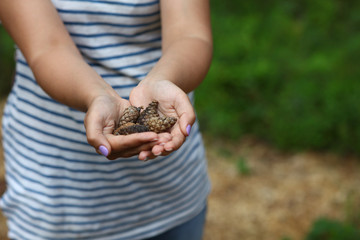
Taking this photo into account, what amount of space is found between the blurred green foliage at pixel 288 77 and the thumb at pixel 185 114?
249cm

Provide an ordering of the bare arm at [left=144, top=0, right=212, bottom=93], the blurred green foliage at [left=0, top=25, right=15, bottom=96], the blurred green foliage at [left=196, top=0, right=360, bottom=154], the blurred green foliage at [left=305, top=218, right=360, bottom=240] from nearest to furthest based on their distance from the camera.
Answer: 1. the bare arm at [left=144, top=0, right=212, bottom=93]
2. the blurred green foliage at [left=305, top=218, right=360, bottom=240]
3. the blurred green foliage at [left=196, top=0, right=360, bottom=154]
4. the blurred green foliage at [left=0, top=25, right=15, bottom=96]

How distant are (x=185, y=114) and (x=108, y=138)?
180 millimetres

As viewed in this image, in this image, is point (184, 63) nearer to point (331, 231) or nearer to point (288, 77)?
point (331, 231)

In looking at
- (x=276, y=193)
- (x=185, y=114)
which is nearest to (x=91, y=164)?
(x=185, y=114)

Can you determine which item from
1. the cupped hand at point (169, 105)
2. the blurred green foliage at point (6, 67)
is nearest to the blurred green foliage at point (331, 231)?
the cupped hand at point (169, 105)

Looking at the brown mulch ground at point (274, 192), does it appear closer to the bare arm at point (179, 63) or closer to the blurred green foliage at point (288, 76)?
the blurred green foliage at point (288, 76)

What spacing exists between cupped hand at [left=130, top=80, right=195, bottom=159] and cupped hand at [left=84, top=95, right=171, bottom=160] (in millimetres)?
18

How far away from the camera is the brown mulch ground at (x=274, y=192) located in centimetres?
315

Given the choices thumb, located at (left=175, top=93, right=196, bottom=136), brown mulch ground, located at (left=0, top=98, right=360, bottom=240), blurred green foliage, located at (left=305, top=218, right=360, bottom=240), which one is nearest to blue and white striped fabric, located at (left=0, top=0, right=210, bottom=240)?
thumb, located at (left=175, top=93, right=196, bottom=136)

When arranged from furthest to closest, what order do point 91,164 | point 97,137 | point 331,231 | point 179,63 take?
point 331,231, point 91,164, point 179,63, point 97,137

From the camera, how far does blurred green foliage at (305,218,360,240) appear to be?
257cm

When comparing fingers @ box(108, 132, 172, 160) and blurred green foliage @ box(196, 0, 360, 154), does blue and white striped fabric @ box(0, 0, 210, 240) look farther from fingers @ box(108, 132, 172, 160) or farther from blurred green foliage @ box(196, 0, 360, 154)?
blurred green foliage @ box(196, 0, 360, 154)

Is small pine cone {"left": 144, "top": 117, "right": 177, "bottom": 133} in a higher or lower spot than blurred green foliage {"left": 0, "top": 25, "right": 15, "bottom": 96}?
higher

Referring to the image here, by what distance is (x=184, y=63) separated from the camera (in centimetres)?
128
